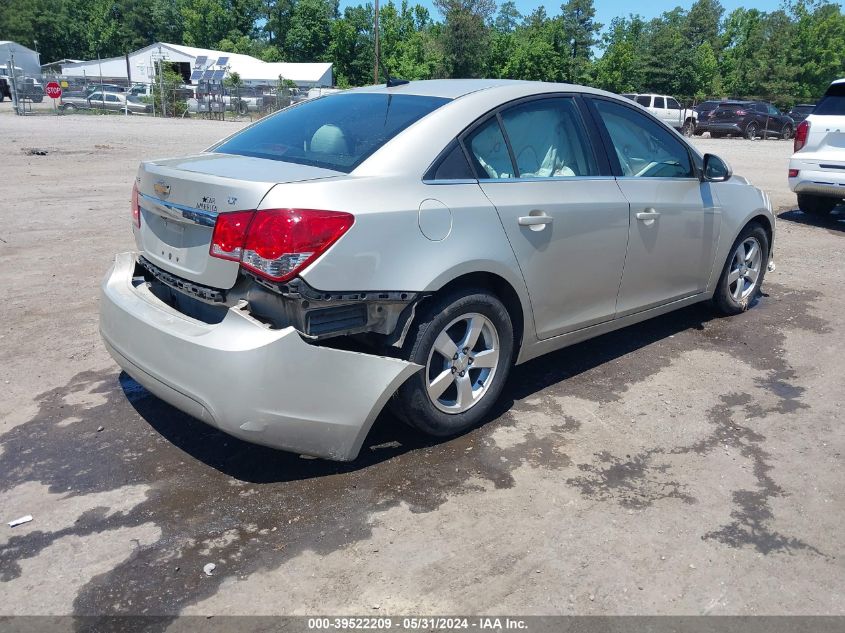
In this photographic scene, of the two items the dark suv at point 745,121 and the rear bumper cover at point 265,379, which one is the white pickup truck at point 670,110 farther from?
the rear bumper cover at point 265,379

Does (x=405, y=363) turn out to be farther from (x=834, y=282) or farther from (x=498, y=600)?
(x=834, y=282)

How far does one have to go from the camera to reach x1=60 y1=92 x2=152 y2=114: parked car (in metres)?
41.6

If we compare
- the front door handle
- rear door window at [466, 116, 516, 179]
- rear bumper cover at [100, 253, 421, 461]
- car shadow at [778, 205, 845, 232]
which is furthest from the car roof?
car shadow at [778, 205, 845, 232]

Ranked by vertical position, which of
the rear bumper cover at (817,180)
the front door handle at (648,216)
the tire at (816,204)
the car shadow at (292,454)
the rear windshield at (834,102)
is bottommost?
the car shadow at (292,454)

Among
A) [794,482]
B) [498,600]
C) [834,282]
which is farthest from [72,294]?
[834,282]

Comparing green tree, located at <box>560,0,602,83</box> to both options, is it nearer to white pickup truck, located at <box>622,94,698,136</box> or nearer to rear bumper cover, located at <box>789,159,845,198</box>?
white pickup truck, located at <box>622,94,698,136</box>

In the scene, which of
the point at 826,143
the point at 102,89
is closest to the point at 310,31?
the point at 102,89

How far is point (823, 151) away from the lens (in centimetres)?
952

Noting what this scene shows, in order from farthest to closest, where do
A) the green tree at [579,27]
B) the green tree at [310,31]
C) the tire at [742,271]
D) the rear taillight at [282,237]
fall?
the green tree at [310,31], the green tree at [579,27], the tire at [742,271], the rear taillight at [282,237]

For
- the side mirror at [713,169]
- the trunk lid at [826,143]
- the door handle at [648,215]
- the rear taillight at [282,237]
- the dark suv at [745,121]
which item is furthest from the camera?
the dark suv at [745,121]

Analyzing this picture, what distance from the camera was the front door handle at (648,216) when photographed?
173 inches

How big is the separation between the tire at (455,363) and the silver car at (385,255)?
11 millimetres

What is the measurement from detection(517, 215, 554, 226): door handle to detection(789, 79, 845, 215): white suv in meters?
7.34

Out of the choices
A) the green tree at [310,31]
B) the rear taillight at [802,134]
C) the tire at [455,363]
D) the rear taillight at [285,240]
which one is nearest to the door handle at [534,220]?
the tire at [455,363]
